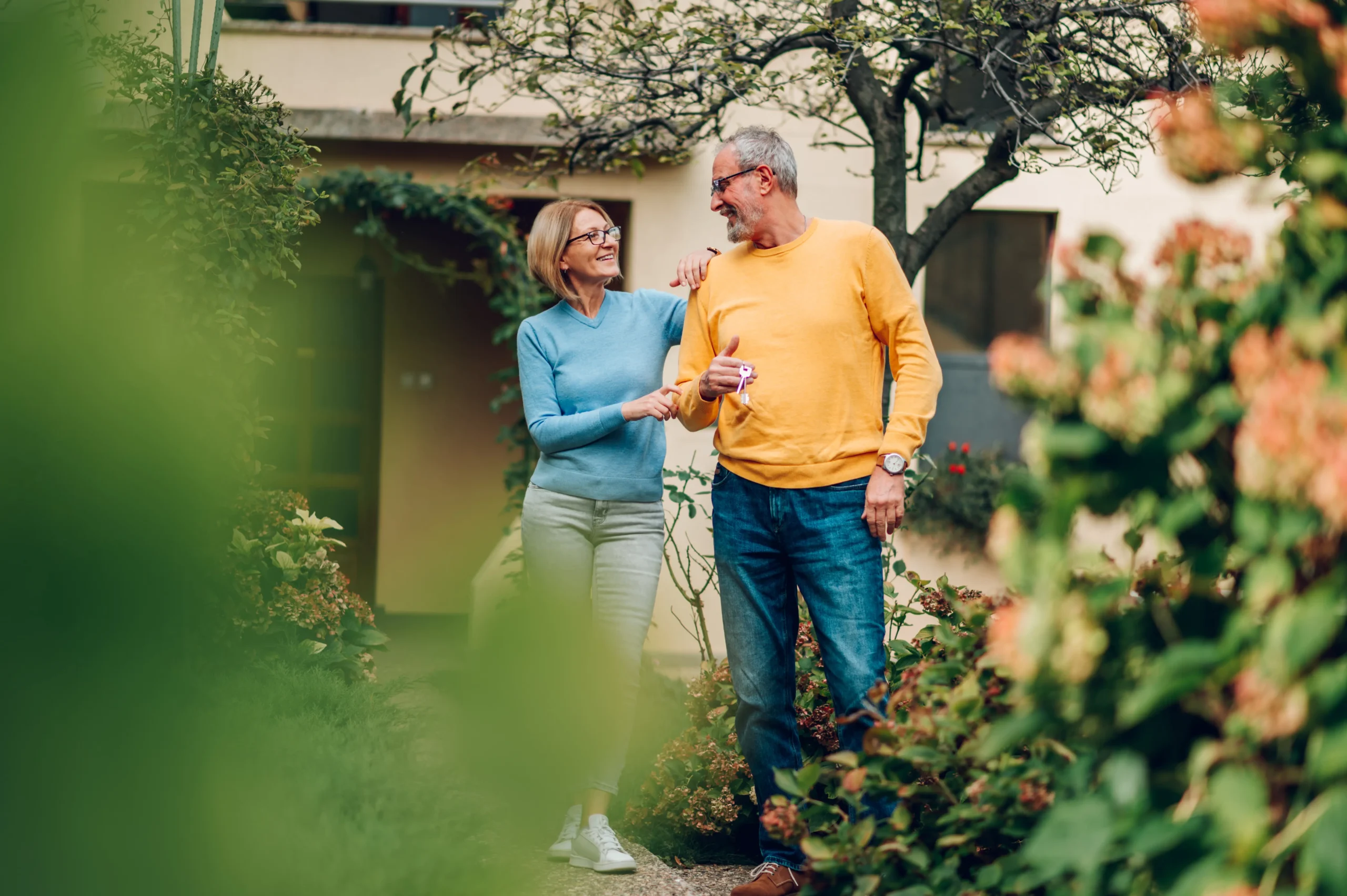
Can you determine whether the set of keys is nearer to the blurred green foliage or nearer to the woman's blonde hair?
the woman's blonde hair

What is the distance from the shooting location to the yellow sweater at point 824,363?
2.55 meters

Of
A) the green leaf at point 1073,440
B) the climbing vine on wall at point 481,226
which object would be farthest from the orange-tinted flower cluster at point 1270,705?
the climbing vine on wall at point 481,226

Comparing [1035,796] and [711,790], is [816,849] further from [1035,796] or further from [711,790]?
[711,790]

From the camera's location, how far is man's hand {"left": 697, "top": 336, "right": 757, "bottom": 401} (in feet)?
8.23

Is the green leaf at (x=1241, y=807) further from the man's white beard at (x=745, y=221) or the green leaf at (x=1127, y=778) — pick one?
the man's white beard at (x=745, y=221)

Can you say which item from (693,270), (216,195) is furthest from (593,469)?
(216,195)

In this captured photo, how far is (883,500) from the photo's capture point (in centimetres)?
250

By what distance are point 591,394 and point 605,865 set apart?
1163 millimetres

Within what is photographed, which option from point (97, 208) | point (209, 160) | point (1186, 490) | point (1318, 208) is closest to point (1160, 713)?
point (1186, 490)

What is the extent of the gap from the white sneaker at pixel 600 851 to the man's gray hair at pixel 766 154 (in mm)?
1608

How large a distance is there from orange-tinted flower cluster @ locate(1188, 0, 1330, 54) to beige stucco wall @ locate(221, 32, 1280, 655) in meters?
4.86

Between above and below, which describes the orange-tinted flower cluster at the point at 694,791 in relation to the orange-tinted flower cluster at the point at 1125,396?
below

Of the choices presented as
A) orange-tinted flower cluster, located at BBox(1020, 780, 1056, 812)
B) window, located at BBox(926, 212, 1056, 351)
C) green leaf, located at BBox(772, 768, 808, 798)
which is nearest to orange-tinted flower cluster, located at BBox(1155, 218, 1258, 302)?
orange-tinted flower cluster, located at BBox(1020, 780, 1056, 812)

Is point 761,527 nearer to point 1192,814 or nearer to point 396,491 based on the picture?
point 1192,814
